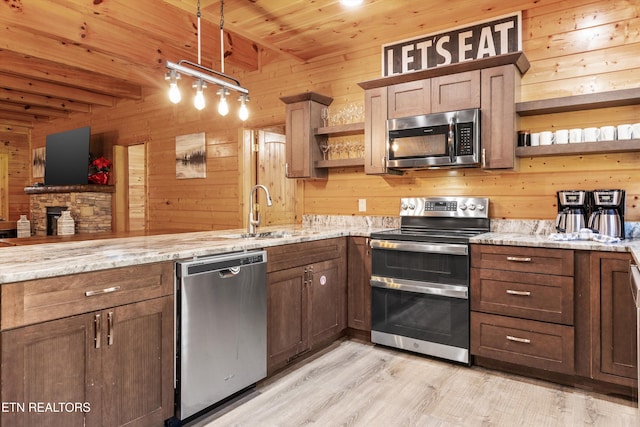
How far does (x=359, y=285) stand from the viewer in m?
3.34

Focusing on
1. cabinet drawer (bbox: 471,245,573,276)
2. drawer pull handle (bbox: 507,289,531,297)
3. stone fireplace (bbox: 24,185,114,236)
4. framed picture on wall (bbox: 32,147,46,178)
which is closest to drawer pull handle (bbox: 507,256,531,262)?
cabinet drawer (bbox: 471,245,573,276)

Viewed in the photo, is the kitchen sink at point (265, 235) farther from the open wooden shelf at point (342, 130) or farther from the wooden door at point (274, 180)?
the wooden door at point (274, 180)

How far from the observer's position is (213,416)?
221 centimetres

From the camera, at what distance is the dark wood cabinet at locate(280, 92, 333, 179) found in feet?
12.7

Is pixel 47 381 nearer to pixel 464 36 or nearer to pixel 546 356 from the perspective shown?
pixel 546 356

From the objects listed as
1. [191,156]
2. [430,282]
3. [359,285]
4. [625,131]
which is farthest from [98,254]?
[191,156]

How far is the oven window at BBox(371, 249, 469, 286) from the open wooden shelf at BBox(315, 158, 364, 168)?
0.91 m

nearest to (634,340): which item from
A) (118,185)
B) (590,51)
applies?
(590,51)

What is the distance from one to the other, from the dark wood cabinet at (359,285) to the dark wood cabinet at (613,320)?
1507 mm

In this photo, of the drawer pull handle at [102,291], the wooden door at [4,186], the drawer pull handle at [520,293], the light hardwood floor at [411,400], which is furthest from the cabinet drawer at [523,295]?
the wooden door at [4,186]

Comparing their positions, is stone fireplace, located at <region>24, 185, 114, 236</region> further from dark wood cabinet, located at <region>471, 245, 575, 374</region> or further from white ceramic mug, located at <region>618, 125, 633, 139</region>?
white ceramic mug, located at <region>618, 125, 633, 139</region>

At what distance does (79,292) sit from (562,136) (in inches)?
118

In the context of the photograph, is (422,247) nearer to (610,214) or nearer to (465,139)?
(465,139)

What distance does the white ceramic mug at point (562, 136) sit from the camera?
9.21ft
